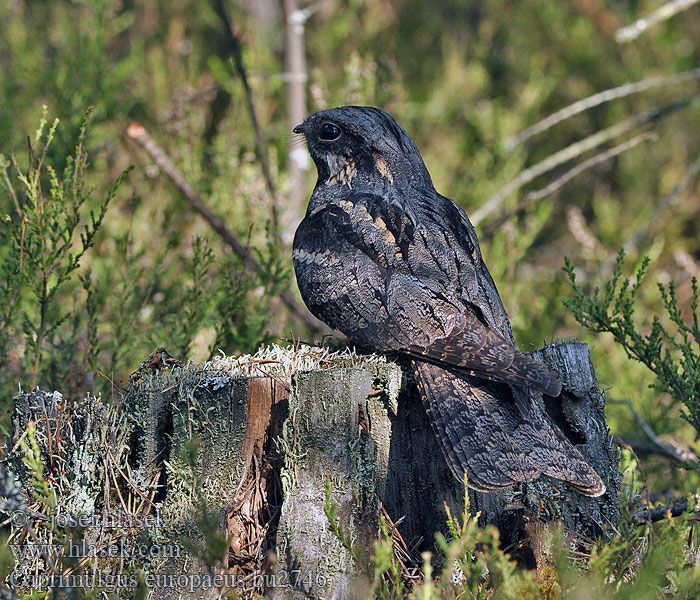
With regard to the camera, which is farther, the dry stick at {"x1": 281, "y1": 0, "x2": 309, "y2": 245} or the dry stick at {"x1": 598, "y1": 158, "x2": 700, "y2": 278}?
the dry stick at {"x1": 281, "y1": 0, "x2": 309, "y2": 245}

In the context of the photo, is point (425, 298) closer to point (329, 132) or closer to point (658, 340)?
point (658, 340)

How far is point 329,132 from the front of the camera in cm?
372

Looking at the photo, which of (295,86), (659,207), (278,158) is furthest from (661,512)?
(278,158)

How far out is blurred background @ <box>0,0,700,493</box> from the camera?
12.9 feet

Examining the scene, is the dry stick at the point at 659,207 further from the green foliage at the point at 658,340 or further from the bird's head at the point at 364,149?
the bird's head at the point at 364,149

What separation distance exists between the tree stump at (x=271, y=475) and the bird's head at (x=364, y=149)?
132 centimetres

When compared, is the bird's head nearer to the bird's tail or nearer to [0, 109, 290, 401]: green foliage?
[0, 109, 290, 401]: green foliage

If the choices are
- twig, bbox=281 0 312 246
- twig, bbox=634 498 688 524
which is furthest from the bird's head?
twig, bbox=281 0 312 246

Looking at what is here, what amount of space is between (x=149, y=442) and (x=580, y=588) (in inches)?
55.8

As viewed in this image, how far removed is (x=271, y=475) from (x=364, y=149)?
1.81 m

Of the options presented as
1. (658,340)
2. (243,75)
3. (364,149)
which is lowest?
(658,340)

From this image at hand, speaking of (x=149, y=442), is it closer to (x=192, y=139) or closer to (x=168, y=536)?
(x=168, y=536)

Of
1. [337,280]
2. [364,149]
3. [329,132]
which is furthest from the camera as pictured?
[329,132]

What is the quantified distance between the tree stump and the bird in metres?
0.18
